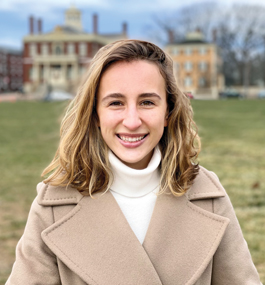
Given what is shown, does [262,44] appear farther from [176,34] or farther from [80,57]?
[80,57]

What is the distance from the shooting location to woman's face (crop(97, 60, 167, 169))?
1.84 meters

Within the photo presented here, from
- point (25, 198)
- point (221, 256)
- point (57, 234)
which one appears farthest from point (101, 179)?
point (25, 198)

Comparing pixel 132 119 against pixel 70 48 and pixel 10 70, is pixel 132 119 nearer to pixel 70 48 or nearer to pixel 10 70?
pixel 70 48

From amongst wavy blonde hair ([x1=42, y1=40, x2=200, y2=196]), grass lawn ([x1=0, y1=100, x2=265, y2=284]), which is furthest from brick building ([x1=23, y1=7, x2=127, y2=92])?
wavy blonde hair ([x1=42, y1=40, x2=200, y2=196])

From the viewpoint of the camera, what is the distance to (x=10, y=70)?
84000 millimetres

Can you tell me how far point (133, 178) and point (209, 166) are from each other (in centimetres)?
633

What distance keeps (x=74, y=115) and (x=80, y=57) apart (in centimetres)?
6463

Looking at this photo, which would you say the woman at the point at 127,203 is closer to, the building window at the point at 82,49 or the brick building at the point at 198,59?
the brick building at the point at 198,59

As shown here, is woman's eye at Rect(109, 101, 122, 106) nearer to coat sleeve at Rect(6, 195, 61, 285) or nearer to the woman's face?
the woman's face

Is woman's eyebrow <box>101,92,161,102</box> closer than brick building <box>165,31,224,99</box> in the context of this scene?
Yes

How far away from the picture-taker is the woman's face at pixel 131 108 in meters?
1.84

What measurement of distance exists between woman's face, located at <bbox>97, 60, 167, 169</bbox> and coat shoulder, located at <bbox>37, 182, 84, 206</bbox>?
252 millimetres

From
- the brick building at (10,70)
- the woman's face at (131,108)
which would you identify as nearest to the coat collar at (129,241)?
the woman's face at (131,108)

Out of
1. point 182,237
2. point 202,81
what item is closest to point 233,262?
point 182,237
